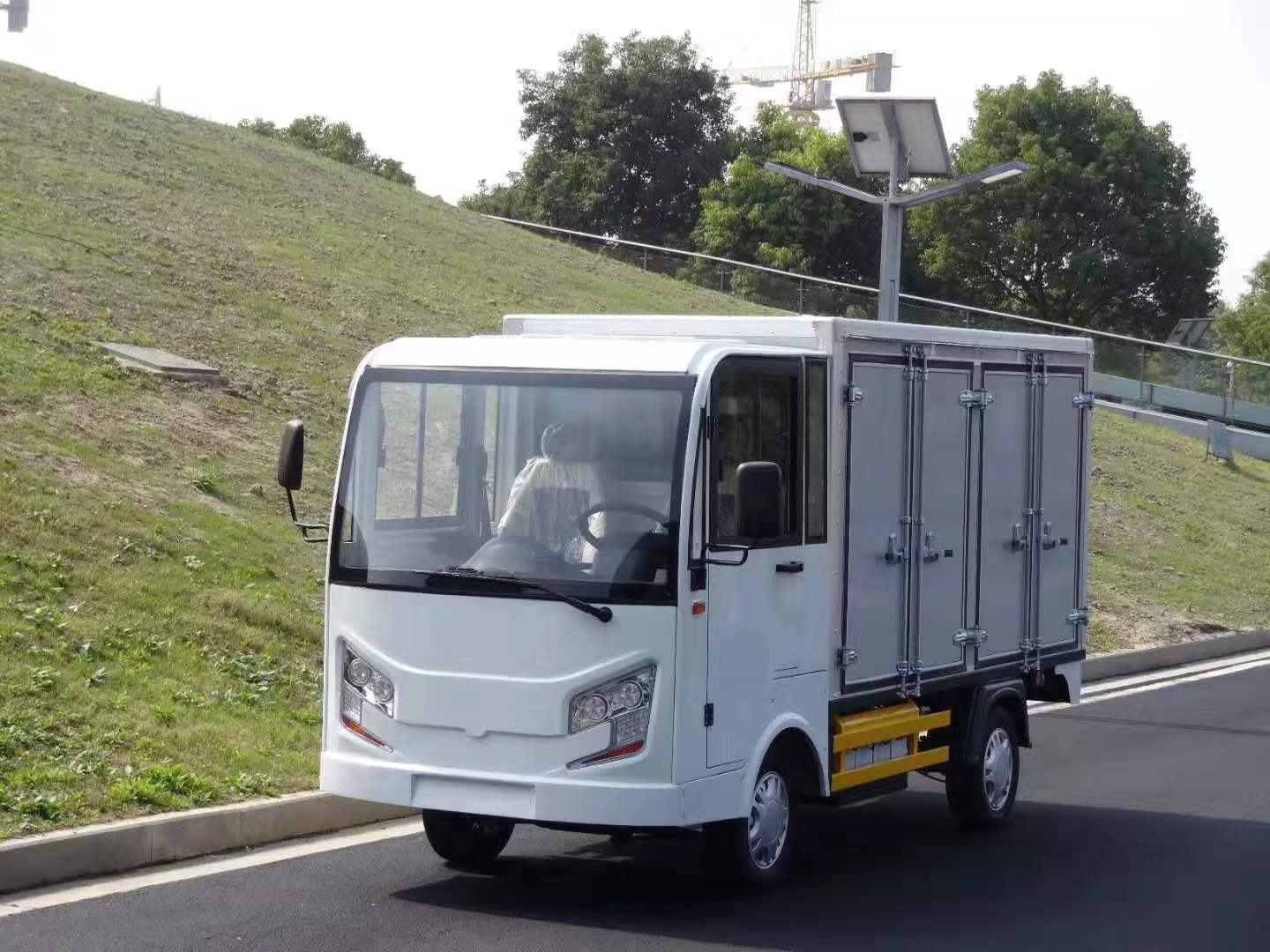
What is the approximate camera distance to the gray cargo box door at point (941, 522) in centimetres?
935

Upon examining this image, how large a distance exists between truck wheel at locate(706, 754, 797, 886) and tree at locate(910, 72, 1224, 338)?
59.2m

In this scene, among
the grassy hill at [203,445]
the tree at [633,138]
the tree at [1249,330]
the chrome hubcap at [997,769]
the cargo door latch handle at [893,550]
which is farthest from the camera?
the tree at [1249,330]

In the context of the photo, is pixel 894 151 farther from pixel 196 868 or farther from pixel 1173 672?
pixel 196 868

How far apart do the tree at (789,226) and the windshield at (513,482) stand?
190ft

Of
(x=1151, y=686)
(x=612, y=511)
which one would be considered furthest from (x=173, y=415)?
(x=612, y=511)

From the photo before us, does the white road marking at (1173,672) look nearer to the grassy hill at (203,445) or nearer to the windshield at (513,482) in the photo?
the grassy hill at (203,445)

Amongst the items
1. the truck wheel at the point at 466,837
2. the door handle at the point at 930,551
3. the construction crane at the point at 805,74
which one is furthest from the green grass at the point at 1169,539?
the construction crane at the point at 805,74

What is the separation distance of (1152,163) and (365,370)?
63.5 m

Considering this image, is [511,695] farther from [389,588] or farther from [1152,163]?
[1152,163]

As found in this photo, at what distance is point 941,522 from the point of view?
9578mm

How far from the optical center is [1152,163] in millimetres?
67250

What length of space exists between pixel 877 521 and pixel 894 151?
25.1 feet

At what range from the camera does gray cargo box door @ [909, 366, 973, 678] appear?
9352 mm

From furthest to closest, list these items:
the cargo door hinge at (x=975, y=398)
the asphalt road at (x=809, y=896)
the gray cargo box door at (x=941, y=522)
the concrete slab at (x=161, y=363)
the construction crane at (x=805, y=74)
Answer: the construction crane at (x=805, y=74) → the concrete slab at (x=161, y=363) → the cargo door hinge at (x=975, y=398) → the gray cargo box door at (x=941, y=522) → the asphalt road at (x=809, y=896)
